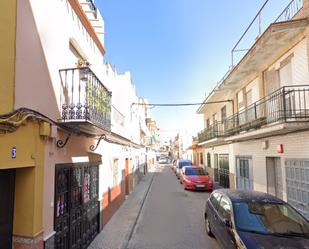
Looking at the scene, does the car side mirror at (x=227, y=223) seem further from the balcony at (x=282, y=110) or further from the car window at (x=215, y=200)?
the balcony at (x=282, y=110)

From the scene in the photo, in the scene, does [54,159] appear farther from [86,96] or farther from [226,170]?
[226,170]

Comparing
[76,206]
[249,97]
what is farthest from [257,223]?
[249,97]

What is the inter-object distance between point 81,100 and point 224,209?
14.3ft

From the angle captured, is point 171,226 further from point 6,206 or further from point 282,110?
point 6,206

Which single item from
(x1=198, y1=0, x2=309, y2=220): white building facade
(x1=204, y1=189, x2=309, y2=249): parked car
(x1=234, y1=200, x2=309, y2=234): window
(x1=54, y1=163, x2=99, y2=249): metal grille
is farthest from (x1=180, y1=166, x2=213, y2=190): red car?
(x1=234, y1=200, x2=309, y2=234): window

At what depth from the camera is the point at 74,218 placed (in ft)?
21.4

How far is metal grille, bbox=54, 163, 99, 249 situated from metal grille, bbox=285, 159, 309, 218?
6.37 m

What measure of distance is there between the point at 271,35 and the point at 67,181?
7.10m

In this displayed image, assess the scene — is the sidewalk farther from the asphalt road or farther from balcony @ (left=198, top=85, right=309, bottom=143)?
balcony @ (left=198, top=85, right=309, bottom=143)

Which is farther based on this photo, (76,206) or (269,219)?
(76,206)

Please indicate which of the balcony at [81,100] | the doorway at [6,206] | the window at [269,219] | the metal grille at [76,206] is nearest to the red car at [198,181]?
the metal grille at [76,206]

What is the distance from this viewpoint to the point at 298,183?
8.77 metres

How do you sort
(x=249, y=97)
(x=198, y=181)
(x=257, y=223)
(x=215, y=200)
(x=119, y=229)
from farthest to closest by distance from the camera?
(x=198, y=181) < (x=249, y=97) < (x=119, y=229) < (x=215, y=200) < (x=257, y=223)

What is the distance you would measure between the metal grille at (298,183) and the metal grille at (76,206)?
251 inches
